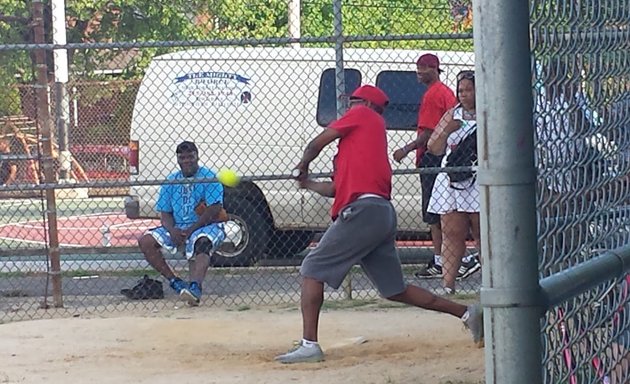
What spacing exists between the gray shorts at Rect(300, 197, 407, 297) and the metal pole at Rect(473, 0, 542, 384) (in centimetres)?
478

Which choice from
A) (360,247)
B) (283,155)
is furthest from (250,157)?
(360,247)

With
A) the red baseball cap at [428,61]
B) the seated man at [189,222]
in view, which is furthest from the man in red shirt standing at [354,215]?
the red baseball cap at [428,61]

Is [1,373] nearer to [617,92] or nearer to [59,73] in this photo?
[617,92]

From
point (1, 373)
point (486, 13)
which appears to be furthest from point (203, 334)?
point (486, 13)

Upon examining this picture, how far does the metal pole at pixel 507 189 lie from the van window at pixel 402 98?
944 cm

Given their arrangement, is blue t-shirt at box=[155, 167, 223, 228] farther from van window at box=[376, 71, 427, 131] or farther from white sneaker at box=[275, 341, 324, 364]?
white sneaker at box=[275, 341, 324, 364]

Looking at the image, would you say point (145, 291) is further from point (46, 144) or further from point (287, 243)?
point (287, 243)

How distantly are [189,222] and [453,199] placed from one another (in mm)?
2235

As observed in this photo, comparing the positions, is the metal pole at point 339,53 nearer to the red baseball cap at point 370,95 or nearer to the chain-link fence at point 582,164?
the red baseball cap at point 370,95

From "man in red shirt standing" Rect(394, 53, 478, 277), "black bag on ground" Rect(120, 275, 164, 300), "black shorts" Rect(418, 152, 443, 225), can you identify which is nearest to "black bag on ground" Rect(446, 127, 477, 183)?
"man in red shirt standing" Rect(394, 53, 478, 277)

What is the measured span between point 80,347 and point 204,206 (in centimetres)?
244

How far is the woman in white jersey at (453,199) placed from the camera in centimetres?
923

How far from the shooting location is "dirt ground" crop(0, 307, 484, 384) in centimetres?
675

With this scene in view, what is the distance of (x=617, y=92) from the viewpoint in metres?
3.00
